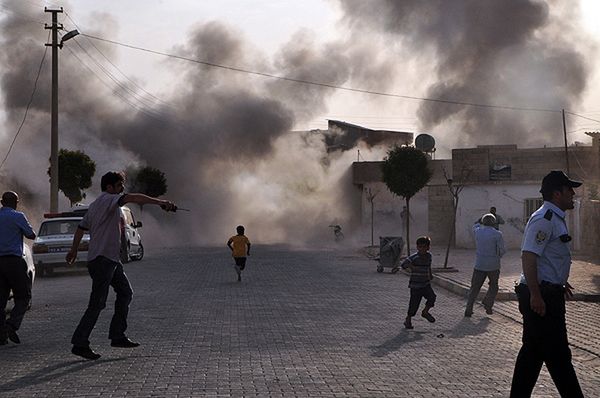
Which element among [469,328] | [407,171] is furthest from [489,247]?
[407,171]

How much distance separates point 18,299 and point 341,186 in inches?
1989

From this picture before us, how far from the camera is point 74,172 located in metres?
53.1

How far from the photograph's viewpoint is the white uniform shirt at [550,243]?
6102 millimetres

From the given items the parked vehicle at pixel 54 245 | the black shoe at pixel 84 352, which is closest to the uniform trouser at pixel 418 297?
the black shoe at pixel 84 352

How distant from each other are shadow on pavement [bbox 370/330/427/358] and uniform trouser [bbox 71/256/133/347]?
8.36 ft

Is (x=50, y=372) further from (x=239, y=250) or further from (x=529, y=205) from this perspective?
(x=529, y=205)

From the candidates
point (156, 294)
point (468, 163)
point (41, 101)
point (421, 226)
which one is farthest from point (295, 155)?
point (156, 294)

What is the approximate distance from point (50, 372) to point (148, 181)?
48.6 metres

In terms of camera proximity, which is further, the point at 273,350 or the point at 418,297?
the point at 418,297

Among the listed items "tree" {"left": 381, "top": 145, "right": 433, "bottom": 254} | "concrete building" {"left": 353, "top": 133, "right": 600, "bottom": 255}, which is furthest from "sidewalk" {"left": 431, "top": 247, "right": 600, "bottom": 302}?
Answer: "concrete building" {"left": 353, "top": 133, "right": 600, "bottom": 255}

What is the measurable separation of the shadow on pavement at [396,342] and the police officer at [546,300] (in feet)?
11.0

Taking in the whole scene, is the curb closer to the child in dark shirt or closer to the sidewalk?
the sidewalk

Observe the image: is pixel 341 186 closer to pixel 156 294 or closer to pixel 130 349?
pixel 156 294

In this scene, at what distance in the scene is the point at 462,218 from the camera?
4106 centimetres
